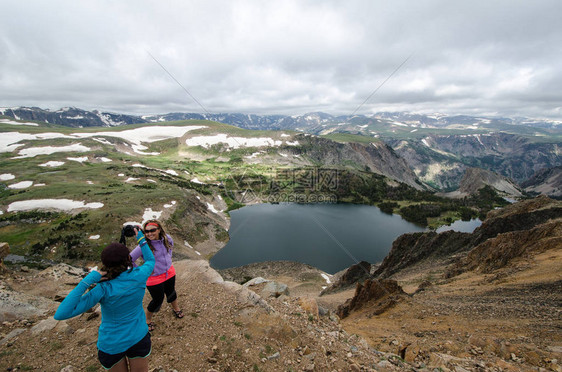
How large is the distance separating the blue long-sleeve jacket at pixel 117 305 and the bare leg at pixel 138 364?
48cm

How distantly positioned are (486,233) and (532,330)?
A: 3177cm

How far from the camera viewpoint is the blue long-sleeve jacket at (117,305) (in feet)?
15.1

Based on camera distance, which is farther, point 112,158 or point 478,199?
point 478,199

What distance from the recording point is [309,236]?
82.7 metres

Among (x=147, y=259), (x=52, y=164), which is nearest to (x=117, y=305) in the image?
(x=147, y=259)

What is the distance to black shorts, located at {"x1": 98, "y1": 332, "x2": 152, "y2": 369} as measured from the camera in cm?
523

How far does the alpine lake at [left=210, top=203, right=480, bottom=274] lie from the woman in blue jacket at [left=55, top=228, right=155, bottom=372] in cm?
5954

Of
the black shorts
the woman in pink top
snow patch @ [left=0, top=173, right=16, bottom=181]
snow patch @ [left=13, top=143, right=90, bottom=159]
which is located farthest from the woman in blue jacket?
snow patch @ [left=13, top=143, right=90, bottom=159]

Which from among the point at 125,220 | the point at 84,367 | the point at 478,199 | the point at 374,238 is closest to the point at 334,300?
the point at 84,367

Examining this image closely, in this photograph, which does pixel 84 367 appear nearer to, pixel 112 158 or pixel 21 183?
pixel 21 183

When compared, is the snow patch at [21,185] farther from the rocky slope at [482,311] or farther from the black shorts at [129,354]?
the black shorts at [129,354]

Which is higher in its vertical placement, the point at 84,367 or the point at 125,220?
the point at 84,367

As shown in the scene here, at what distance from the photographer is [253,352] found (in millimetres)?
8781

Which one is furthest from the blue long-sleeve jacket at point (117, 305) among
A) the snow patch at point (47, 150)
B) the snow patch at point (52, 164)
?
the snow patch at point (47, 150)
